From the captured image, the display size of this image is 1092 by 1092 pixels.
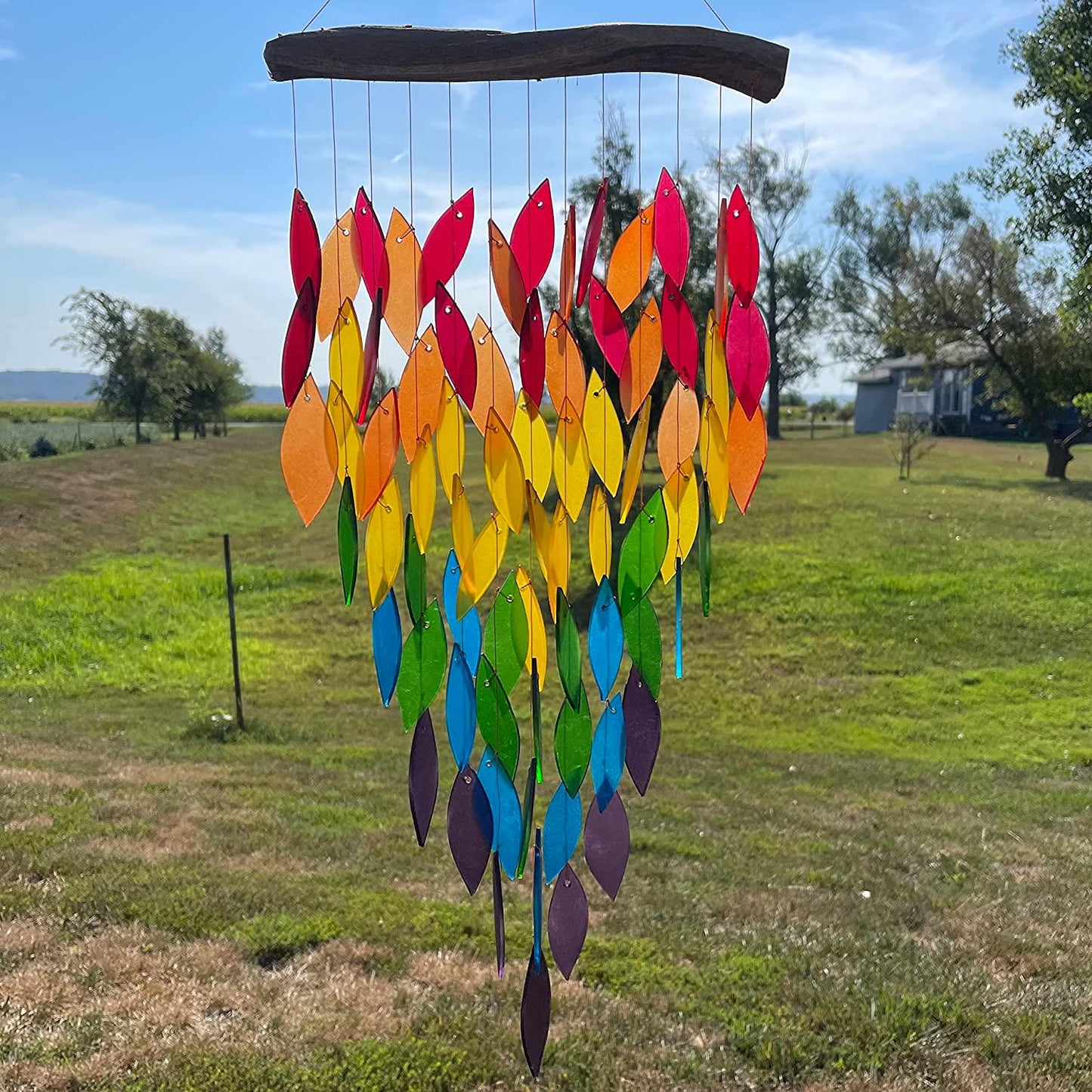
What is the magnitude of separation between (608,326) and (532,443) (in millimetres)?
296

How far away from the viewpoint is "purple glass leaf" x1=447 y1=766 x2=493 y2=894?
218 cm

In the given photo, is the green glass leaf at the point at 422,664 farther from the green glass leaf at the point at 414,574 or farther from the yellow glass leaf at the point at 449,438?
the yellow glass leaf at the point at 449,438

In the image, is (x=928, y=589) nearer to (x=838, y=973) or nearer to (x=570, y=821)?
(x=838, y=973)

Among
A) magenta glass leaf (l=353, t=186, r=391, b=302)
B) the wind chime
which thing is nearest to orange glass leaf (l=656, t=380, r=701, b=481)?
the wind chime

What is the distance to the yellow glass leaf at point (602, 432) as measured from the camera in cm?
215

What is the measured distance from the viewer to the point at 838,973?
412 cm

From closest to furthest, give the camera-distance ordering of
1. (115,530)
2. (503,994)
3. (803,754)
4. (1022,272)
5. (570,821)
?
(570,821) → (503,994) → (803,754) → (115,530) → (1022,272)

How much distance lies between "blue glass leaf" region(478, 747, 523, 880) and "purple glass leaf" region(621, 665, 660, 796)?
27 centimetres

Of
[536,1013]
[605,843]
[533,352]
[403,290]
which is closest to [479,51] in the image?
[403,290]

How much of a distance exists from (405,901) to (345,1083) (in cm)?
158

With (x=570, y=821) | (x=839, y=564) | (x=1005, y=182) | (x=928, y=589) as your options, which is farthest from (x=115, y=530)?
(x=570, y=821)

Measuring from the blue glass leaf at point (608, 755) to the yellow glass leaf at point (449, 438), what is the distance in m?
0.60

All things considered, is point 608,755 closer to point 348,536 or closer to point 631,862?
point 348,536

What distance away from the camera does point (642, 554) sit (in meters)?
2.20
